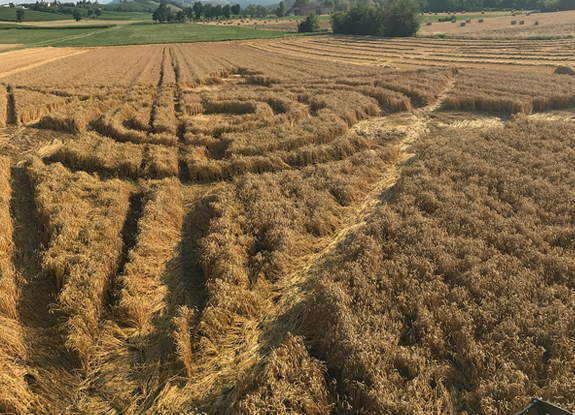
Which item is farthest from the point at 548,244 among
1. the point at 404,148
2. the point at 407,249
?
the point at 404,148

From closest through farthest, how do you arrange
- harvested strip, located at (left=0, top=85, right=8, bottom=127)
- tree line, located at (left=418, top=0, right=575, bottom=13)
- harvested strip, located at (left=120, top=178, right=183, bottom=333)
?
harvested strip, located at (left=120, top=178, right=183, bottom=333)
harvested strip, located at (left=0, top=85, right=8, bottom=127)
tree line, located at (left=418, top=0, right=575, bottom=13)

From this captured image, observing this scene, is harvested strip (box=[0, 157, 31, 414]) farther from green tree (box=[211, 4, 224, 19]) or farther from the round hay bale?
green tree (box=[211, 4, 224, 19])

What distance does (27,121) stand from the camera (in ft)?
59.5

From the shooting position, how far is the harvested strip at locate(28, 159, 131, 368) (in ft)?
19.5

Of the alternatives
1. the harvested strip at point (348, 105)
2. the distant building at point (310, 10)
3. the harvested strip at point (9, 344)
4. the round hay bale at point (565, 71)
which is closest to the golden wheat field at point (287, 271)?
the harvested strip at point (9, 344)

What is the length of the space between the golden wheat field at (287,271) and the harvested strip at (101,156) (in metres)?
0.12

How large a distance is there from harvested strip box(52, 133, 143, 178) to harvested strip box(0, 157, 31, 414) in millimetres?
4228

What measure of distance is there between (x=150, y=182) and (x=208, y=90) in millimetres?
17032

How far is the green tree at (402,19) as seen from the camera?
217 feet

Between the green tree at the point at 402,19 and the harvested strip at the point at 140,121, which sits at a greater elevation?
the green tree at the point at 402,19

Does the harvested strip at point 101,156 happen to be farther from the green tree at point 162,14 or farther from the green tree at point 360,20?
the green tree at point 162,14

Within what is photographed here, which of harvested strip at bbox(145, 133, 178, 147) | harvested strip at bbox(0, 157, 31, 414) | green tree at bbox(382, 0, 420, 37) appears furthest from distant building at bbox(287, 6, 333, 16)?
harvested strip at bbox(0, 157, 31, 414)

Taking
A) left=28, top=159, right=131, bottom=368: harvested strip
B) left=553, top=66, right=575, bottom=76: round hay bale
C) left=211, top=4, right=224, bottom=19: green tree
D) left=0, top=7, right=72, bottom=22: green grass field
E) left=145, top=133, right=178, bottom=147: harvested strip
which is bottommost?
left=28, top=159, right=131, bottom=368: harvested strip

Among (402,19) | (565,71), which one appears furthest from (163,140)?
(402,19)
